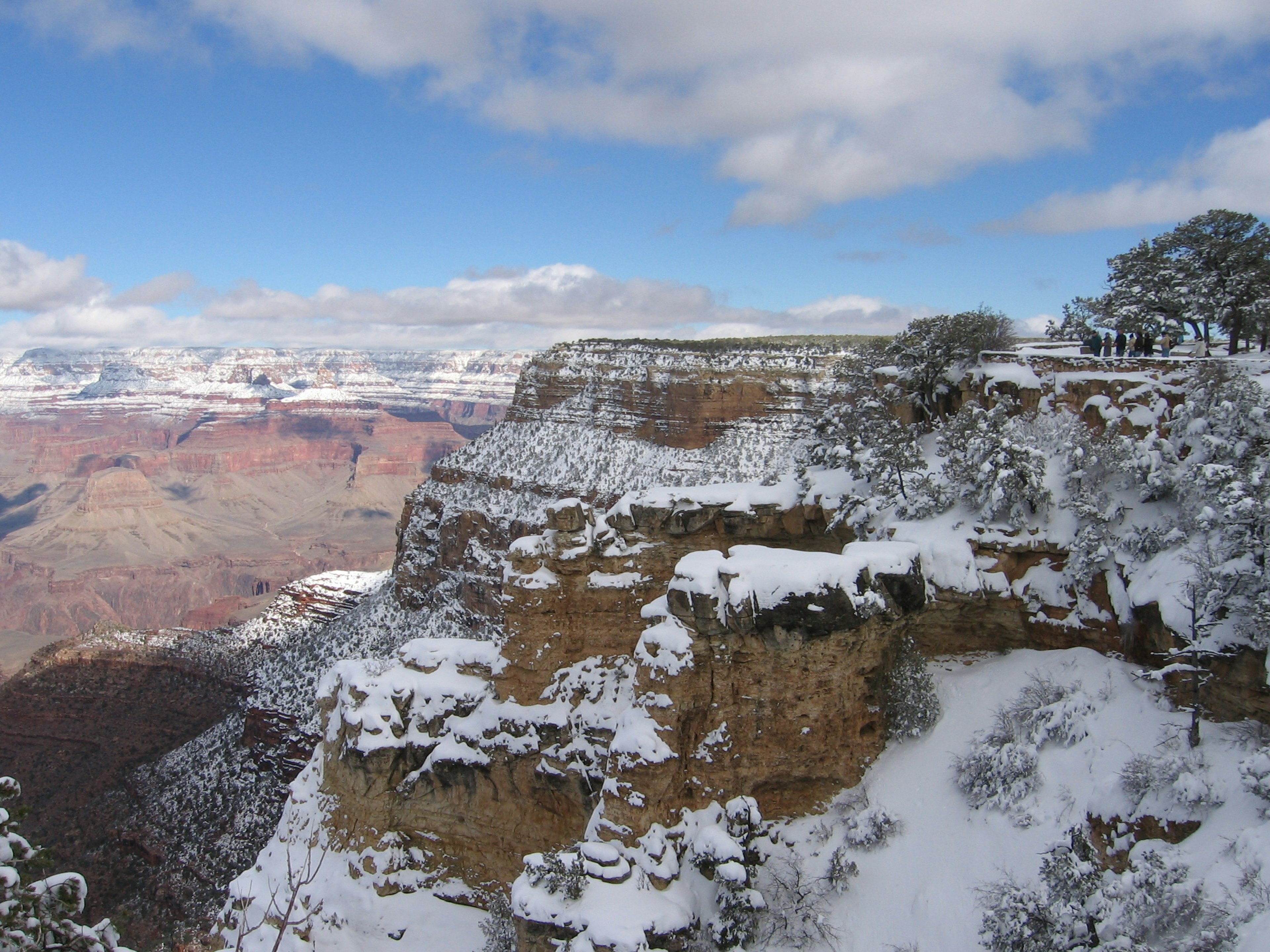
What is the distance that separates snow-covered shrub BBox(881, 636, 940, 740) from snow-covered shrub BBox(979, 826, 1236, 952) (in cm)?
489

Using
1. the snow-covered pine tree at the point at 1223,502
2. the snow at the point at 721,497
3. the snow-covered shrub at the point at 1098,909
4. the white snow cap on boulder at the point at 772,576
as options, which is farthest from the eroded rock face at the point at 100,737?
the snow-covered pine tree at the point at 1223,502

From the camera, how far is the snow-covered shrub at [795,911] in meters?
16.8

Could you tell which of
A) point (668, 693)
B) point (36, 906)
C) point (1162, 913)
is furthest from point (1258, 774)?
point (36, 906)

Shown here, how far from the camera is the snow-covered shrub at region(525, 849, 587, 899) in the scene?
1700 centimetres

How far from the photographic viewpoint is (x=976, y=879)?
53.7 feet

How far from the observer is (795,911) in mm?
17250

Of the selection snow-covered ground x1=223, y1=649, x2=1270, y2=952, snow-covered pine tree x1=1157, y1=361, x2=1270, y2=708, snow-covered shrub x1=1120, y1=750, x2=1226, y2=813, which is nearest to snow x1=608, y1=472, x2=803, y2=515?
snow-covered ground x1=223, y1=649, x2=1270, y2=952

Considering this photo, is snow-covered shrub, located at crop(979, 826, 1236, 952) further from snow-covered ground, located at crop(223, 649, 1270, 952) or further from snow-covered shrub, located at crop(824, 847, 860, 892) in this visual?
snow-covered shrub, located at crop(824, 847, 860, 892)

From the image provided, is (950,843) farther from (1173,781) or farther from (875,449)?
(875,449)

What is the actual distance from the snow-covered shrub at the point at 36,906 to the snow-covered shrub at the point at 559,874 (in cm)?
752

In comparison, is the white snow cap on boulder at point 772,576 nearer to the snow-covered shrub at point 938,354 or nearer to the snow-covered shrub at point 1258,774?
the snow-covered shrub at point 1258,774

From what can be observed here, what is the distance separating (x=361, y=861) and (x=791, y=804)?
12.3m

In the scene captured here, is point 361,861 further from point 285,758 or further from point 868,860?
point 285,758

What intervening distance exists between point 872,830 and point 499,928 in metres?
9.45
